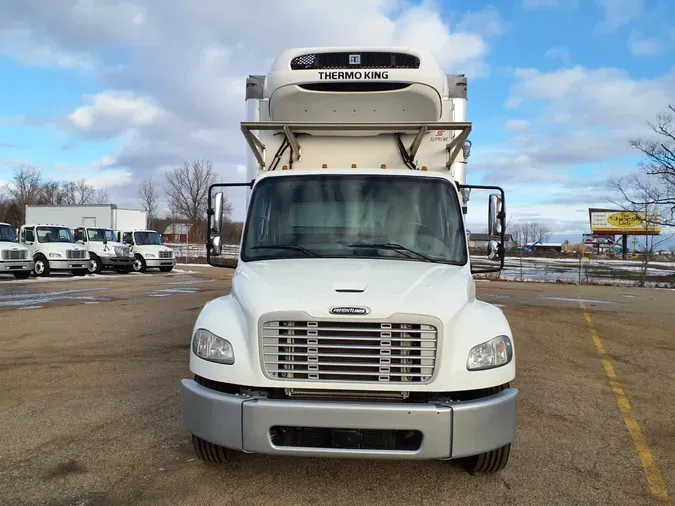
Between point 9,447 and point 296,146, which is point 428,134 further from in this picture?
point 9,447

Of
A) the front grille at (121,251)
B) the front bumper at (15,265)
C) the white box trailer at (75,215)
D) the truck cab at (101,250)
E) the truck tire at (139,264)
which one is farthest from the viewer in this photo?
the white box trailer at (75,215)

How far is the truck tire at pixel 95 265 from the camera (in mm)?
25964

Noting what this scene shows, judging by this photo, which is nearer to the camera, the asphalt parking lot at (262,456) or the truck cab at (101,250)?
the asphalt parking lot at (262,456)

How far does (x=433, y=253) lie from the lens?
448 cm

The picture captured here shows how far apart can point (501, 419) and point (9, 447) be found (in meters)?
3.82

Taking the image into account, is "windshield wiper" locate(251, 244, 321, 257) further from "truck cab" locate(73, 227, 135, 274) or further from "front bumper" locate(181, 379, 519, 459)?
"truck cab" locate(73, 227, 135, 274)

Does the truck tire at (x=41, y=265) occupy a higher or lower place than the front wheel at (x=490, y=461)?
higher

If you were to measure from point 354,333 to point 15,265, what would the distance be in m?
21.2

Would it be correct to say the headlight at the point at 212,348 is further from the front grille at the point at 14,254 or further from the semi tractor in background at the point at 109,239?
the semi tractor in background at the point at 109,239

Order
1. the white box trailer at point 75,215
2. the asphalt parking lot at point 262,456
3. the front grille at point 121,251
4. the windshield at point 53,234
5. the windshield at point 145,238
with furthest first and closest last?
the white box trailer at point 75,215 → the windshield at point 145,238 → the front grille at point 121,251 → the windshield at point 53,234 → the asphalt parking lot at point 262,456

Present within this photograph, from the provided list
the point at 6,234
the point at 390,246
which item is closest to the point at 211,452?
the point at 390,246

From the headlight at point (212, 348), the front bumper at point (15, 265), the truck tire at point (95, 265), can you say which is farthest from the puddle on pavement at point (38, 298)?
the headlight at point (212, 348)

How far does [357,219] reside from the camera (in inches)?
181

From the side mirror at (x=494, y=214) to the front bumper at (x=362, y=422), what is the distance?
7.00 ft
